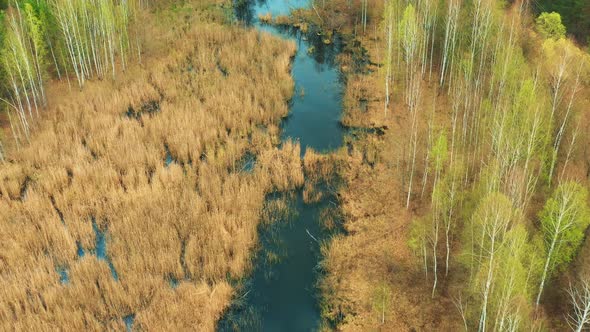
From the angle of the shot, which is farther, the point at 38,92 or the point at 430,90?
the point at 430,90

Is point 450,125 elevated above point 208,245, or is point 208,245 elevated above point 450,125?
point 450,125

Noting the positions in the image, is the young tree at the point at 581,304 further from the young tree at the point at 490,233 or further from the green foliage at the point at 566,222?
the young tree at the point at 490,233

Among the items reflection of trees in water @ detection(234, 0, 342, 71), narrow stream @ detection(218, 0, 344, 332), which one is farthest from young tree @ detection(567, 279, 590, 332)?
reflection of trees in water @ detection(234, 0, 342, 71)

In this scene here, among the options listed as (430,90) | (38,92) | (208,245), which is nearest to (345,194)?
(208,245)

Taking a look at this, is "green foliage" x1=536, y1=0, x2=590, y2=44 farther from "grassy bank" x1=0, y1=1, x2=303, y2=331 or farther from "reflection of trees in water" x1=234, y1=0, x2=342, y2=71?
"grassy bank" x1=0, y1=1, x2=303, y2=331

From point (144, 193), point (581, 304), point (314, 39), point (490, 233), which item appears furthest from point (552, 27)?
point (144, 193)

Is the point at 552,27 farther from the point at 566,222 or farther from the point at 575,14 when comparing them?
the point at 566,222

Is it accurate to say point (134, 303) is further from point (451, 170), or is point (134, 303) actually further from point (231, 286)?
point (451, 170)
